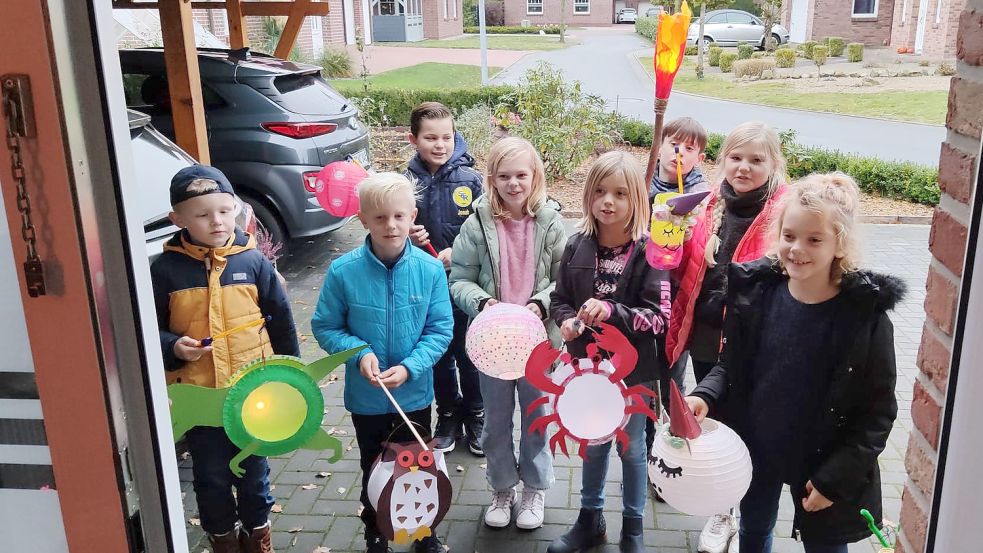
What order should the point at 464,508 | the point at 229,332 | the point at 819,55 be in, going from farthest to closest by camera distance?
the point at 819,55, the point at 464,508, the point at 229,332

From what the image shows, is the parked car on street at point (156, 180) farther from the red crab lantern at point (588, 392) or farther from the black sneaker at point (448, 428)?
the red crab lantern at point (588, 392)

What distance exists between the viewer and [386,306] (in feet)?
8.19

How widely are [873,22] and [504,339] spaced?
24954 millimetres

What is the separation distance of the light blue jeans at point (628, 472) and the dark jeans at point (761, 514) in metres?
0.46

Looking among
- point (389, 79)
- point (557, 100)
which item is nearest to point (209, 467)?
point (557, 100)

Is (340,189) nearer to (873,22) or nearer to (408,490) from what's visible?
(408,490)

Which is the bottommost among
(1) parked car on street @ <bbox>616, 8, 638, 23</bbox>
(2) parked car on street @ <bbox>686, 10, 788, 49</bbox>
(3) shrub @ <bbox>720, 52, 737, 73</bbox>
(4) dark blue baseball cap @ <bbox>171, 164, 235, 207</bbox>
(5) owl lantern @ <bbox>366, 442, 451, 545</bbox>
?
(5) owl lantern @ <bbox>366, 442, 451, 545</bbox>

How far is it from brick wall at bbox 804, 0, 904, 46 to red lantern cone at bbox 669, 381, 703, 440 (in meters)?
24.1

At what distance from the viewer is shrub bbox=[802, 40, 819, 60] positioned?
21.2 metres

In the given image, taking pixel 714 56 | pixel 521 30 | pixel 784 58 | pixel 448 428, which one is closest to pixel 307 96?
pixel 448 428

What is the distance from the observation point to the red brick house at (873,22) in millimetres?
19500

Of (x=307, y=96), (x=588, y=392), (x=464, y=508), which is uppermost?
(x=307, y=96)

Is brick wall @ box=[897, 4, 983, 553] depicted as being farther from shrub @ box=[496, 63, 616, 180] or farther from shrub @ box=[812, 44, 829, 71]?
shrub @ box=[812, 44, 829, 71]

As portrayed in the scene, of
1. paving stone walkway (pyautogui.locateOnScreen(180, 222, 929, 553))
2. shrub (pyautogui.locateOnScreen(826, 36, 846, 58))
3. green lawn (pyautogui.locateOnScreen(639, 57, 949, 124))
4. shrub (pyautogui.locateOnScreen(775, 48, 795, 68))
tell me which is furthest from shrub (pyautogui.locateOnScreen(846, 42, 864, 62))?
paving stone walkway (pyautogui.locateOnScreen(180, 222, 929, 553))
